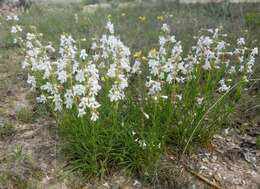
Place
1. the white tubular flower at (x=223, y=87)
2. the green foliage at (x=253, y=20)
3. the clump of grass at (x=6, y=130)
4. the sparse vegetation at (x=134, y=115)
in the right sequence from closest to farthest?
1. the sparse vegetation at (x=134, y=115)
2. the white tubular flower at (x=223, y=87)
3. the clump of grass at (x=6, y=130)
4. the green foliage at (x=253, y=20)

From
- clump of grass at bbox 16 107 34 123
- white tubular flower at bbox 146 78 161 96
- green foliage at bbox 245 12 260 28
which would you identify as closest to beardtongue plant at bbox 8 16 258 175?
white tubular flower at bbox 146 78 161 96

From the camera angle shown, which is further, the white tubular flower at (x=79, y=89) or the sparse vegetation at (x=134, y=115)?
the sparse vegetation at (x=134, y=115)

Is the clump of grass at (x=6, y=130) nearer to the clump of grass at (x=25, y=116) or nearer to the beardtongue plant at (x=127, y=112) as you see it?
the clump of grass at (x=25, y=116)

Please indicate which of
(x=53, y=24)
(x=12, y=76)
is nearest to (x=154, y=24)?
(x=53, y=24)

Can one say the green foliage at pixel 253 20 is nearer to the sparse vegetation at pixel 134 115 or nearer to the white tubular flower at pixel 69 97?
the sparse vegetation at pixel 134 115

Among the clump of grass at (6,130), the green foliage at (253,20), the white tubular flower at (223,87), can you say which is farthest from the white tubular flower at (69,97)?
the green foliage at (253,20)

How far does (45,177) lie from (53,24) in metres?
→ 4.46

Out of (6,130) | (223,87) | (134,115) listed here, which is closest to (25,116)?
(6,130)

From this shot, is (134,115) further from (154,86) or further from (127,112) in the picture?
(154,86)

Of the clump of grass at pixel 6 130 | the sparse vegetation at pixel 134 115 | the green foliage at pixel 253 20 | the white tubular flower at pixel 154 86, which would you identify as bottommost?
the clump of grass at pixel 6 130

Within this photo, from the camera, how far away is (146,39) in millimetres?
5770

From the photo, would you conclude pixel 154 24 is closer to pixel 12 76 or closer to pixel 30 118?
pixel 12 76

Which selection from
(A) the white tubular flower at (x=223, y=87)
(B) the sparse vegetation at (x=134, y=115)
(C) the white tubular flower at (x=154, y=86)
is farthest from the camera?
(A) the white tubular flower at (x=223, y=87)

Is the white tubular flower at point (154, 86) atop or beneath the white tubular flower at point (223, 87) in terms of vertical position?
atop
